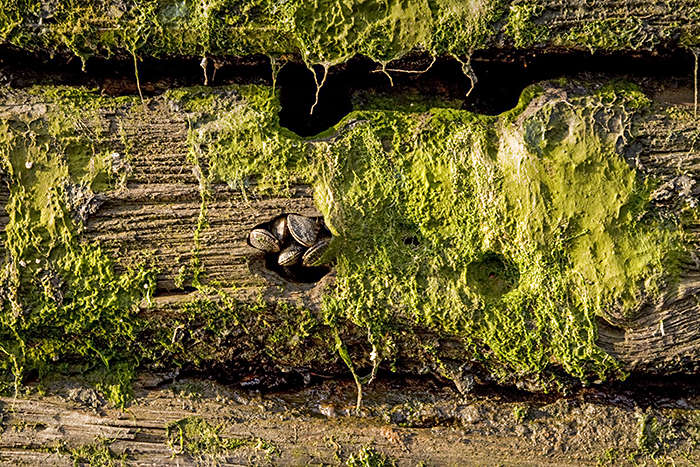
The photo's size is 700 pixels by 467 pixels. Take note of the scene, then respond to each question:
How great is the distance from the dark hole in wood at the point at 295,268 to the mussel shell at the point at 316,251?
0.04 m

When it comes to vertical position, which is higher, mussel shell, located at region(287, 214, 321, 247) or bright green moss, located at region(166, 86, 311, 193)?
bright green moss, located at region(166, 86, 311, 193)

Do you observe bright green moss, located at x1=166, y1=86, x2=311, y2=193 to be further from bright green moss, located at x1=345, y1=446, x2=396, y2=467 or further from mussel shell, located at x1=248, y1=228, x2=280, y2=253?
bright green moss, located at x1=345, y1=446, x2=396, y2=467

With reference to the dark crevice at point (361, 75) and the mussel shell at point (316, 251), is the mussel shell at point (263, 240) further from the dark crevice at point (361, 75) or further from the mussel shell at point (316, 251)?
the dark crevice at point (361, 75)

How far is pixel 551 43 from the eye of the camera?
236 centimetres

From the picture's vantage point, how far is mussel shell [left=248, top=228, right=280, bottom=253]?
7.55 feet

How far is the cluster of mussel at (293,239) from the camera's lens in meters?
2.28

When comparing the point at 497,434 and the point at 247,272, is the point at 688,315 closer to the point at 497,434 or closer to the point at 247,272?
A: the point at 497,434

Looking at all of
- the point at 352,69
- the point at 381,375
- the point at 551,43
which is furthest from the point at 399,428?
the point at 551,43

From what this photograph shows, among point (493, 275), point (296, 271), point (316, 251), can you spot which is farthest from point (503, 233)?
point (296, 271)

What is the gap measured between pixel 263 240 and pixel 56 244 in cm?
76

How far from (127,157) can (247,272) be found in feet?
2.05

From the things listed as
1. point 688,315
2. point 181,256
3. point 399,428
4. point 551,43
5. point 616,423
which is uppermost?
point 551,43

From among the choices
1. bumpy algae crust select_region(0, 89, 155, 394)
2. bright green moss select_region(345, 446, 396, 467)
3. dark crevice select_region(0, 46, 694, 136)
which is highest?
dark crevice select_region(0, 46, 694, 136)

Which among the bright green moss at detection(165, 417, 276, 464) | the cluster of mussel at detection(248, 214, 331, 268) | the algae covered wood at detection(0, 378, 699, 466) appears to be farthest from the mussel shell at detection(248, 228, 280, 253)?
the bright green moss at detection(165, 417, 276, 464)
